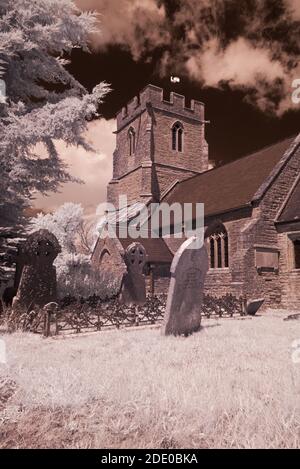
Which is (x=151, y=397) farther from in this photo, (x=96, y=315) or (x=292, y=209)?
(x=292, y=209)

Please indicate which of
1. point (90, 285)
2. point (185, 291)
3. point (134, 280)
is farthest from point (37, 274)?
point (90, 285)

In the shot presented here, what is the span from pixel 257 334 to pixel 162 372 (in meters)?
Result: 4.37

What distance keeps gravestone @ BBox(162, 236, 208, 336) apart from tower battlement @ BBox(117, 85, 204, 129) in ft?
76.5

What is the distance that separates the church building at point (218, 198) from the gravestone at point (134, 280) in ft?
15.7

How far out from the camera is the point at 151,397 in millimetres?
3977

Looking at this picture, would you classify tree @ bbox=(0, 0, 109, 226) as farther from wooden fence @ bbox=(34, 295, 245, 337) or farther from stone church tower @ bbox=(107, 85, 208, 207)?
stone church tower @ bbox=(107, 85, 208, 207)

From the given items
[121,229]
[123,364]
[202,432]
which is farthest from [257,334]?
[121,229]

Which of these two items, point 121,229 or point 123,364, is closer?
point 123,364

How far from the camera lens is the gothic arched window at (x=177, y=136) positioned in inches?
1200

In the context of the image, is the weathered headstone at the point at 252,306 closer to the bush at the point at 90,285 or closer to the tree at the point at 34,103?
the bush at the point at 90,285

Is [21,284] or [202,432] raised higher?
[21,284]
